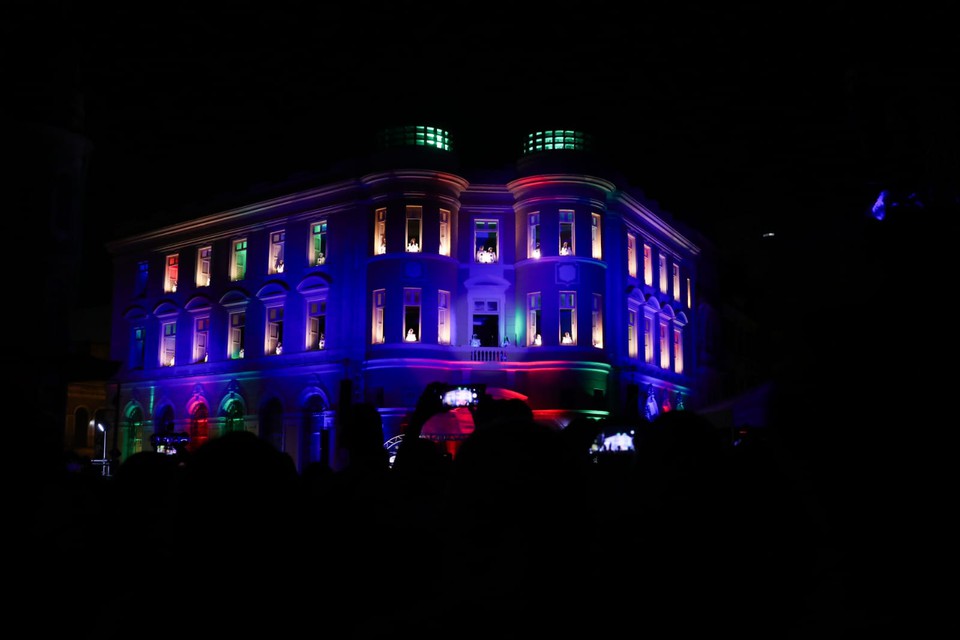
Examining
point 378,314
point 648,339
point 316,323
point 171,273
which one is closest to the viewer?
point 378,314

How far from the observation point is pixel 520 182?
3362 cm

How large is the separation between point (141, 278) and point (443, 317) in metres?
18.3

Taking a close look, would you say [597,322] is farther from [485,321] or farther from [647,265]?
[647,265]

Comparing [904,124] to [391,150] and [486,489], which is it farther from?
[391,150]

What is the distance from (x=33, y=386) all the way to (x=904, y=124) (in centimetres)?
1781

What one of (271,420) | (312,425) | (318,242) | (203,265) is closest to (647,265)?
(318,242)

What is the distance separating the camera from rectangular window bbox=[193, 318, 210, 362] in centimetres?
3959

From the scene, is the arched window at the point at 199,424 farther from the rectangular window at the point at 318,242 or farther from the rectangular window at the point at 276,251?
the rectangular window at the point at 318,242

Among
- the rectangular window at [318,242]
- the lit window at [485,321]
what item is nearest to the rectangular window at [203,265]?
the rectangular window at [318,242]

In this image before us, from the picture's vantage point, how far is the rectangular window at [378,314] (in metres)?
32.9

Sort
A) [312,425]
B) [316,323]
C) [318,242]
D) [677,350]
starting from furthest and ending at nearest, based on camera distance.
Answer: [677,350], [318,242], [316,323], [312,425]

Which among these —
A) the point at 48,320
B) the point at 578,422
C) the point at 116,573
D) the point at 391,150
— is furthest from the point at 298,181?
the point at 116,573

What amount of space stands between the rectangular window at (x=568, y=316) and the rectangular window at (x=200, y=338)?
16.6m

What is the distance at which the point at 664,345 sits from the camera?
1608 inches
